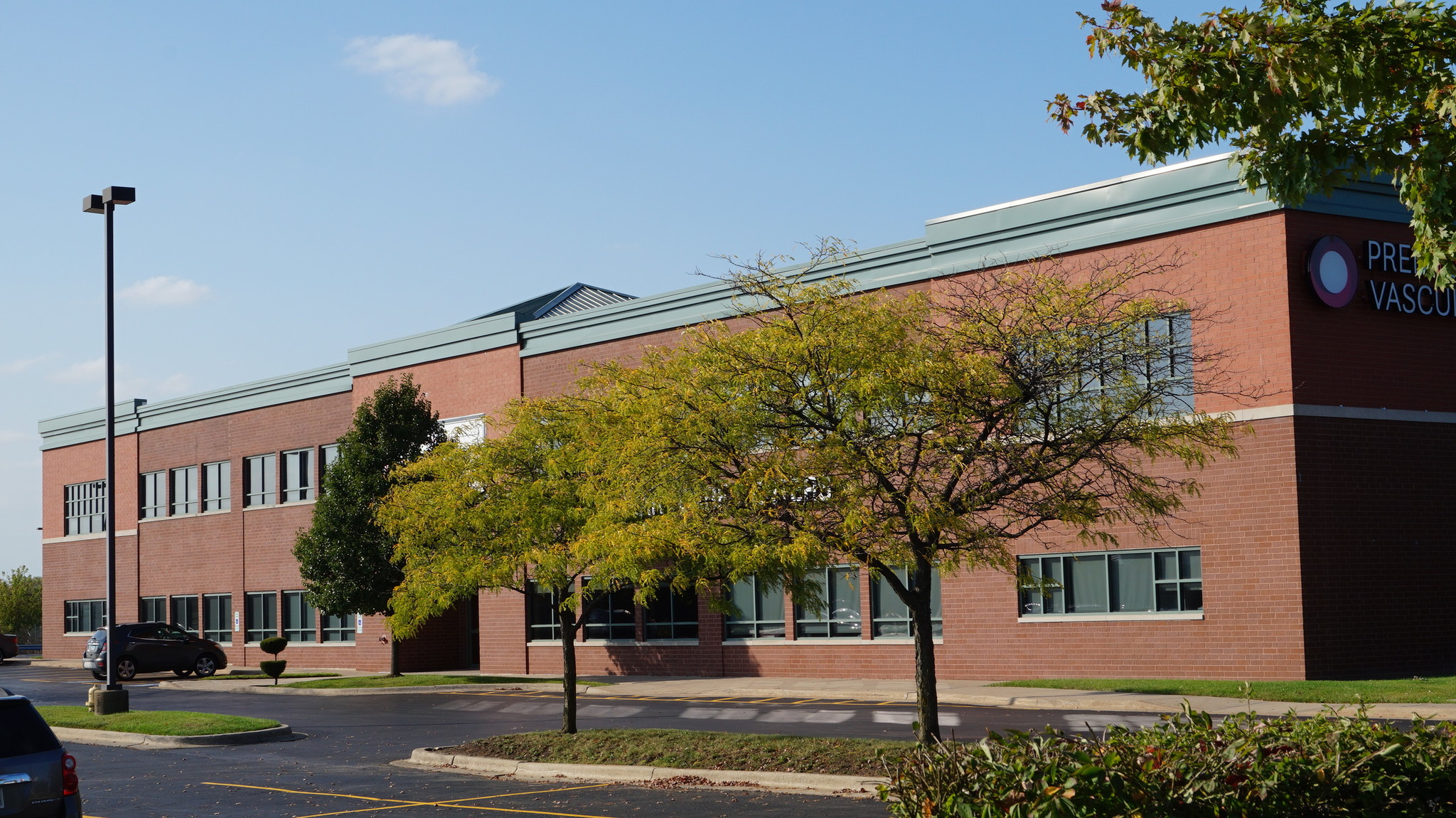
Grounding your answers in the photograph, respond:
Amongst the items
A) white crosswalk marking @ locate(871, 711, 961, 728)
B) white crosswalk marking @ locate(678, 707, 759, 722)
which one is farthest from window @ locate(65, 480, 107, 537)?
white crosswalk marking @ locate(871, 711, 961, 728)

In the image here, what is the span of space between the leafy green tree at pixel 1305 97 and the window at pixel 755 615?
24.4 metres

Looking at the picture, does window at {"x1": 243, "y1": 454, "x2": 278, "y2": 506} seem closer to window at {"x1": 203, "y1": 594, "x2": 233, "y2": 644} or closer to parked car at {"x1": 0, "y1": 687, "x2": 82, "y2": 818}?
window at {"x1": 203, "y1": 594, "x2": 233, "y2": 644}

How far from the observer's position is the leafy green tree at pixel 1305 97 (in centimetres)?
908

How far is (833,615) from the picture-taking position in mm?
33219

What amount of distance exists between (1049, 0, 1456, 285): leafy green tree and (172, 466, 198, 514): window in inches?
1898

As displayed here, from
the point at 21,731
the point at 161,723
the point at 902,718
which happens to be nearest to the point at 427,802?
the point at 21,731

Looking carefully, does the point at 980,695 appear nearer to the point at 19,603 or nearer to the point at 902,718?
the point at 902,718

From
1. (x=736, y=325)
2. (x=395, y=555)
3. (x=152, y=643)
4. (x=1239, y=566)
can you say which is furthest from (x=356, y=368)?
(x=1239, y=566)

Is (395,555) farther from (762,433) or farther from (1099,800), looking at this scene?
(1099,800)

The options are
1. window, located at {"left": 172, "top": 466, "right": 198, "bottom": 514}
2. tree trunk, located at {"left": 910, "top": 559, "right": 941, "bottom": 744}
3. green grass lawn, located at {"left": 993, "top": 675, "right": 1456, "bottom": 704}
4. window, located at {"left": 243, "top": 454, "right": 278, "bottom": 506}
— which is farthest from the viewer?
window, located at {"left": 172, "top": 466, "right": 198, "bottom": 514}

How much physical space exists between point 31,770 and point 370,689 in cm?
2484

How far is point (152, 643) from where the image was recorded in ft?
139

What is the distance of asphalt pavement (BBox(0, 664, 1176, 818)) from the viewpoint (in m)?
14.6

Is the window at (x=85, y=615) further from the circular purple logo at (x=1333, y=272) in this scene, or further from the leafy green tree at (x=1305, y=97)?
the leafy green tree at (x=1305, y=97)
